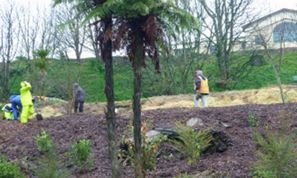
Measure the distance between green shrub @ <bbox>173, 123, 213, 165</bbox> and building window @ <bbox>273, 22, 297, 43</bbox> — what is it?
29523mm

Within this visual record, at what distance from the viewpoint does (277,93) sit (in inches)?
1218

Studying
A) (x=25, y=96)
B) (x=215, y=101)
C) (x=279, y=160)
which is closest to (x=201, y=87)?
(x=25, y=96)

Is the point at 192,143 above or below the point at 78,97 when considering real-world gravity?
below

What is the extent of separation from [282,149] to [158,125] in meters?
6.74

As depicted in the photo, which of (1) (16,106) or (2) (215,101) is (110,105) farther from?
(2) (215,101)

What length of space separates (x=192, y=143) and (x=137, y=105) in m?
1.97

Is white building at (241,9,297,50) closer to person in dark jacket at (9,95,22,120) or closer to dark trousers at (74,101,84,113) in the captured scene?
dark trousers at (74,101,84,113)

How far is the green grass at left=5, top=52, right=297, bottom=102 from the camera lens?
4125 cm

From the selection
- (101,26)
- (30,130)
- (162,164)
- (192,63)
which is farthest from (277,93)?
(101,26)

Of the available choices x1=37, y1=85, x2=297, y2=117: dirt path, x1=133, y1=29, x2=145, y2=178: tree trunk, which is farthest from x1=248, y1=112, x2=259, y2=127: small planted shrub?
x1=37, y1=85, x2=297, y2=117: dirt path

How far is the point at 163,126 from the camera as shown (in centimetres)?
1609

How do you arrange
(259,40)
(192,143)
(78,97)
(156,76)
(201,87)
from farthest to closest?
(156,76) → (259,40) → (78,97) → (201,87) → (192,143)

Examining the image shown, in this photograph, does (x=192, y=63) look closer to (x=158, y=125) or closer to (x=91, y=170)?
(x=158, y=125)

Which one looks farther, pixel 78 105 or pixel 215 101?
pixel 215 101
